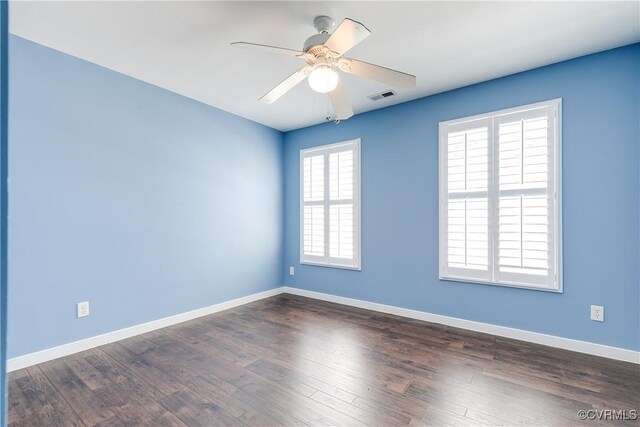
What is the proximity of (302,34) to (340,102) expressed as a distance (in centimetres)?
57

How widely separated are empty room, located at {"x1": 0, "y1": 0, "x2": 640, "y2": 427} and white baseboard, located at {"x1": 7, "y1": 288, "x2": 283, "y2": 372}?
0.02m

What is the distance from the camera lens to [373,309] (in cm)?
383

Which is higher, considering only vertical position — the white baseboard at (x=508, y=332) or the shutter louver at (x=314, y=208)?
the shutter louver at (x=314, y=208)

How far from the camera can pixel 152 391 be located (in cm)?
205

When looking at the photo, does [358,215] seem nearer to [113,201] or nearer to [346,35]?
[346,35]

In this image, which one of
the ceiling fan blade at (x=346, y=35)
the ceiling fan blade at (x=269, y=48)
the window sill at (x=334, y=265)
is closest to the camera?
the ceiling fan blade at (x=346, y=35)

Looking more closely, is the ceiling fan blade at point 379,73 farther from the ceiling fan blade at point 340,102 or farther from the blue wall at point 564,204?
the blue wall at point 564,204

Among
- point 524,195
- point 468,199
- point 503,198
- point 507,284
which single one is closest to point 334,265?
point 468,199

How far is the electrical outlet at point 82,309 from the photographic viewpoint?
8.63ft

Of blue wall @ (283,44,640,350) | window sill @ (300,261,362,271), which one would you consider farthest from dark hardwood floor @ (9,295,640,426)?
window sill @ (300,261,362,271)

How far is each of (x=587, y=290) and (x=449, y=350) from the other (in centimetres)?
127

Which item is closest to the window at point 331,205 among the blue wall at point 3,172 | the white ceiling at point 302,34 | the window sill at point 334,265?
the window sill at point 334,265

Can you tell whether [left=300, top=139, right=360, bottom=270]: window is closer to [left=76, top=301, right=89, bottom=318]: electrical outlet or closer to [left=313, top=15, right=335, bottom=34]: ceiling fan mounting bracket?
[left=313, top=15, right=335, bottom=34]: ceiling fan mounting bracket

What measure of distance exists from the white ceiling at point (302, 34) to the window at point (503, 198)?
1.75 ft
